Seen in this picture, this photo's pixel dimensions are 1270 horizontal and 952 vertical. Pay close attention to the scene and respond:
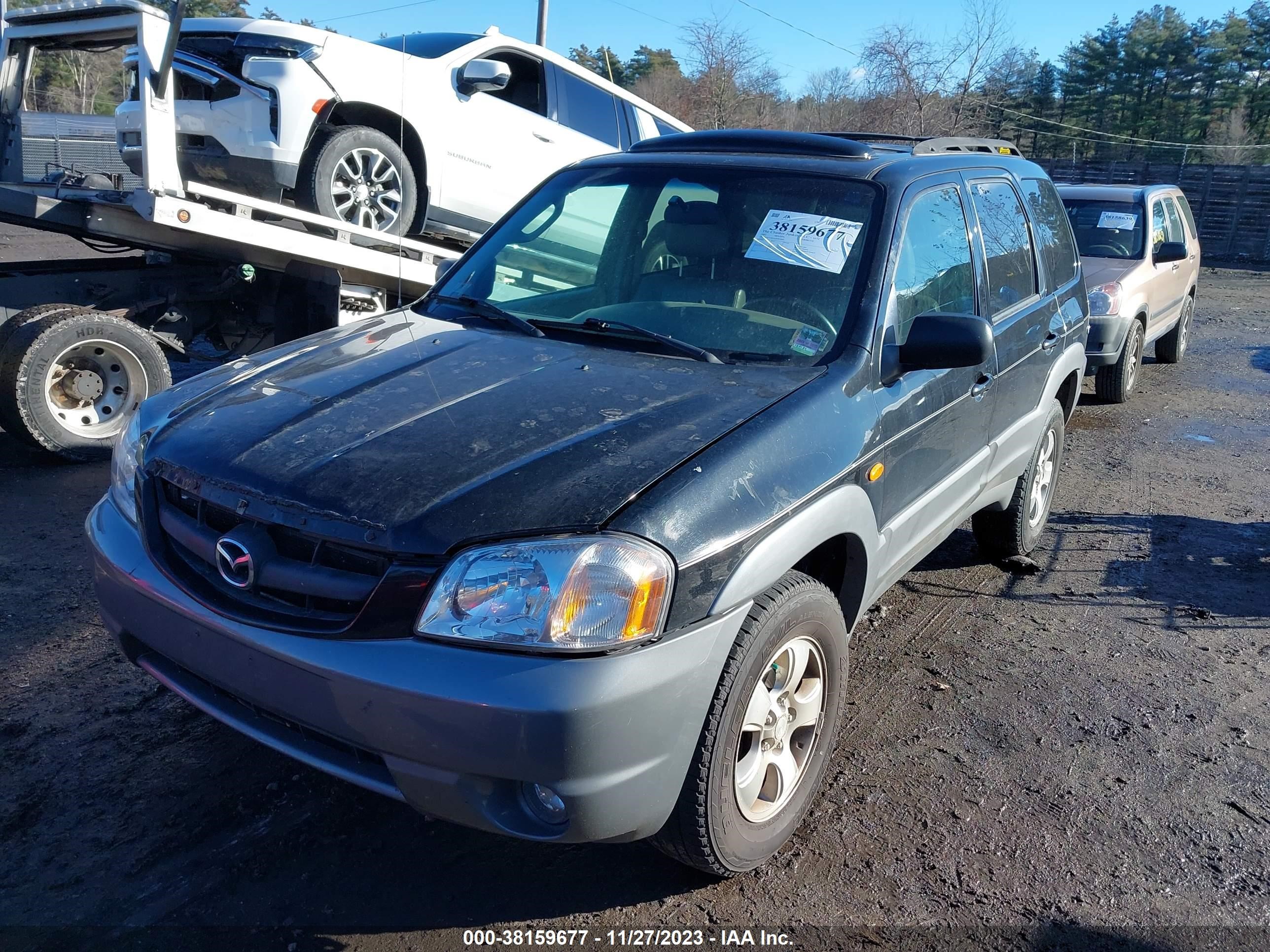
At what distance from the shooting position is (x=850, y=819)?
300 cm

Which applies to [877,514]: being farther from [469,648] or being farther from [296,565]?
[296,565]

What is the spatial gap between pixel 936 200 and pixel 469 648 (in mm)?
2481

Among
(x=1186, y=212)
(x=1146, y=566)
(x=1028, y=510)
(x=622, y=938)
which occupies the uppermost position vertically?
(x=1186, y=212)

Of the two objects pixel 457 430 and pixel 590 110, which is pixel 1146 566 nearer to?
pixel 457 430

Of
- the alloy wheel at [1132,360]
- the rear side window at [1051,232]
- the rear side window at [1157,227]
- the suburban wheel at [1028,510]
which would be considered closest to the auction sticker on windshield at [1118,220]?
the rear side window at [1157,227]

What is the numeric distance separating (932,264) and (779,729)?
1.75 meters

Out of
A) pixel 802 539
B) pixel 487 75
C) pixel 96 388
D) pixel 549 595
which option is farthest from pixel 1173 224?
pixel 549 595

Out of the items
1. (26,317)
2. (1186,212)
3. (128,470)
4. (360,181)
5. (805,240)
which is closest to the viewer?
(128,470)

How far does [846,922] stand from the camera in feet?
8.49

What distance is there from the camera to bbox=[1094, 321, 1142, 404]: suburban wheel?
8.78 meters

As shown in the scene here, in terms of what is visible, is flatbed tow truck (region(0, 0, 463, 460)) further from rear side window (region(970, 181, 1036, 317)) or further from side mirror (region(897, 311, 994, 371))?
side mirror (region(897, 311, 994, 371))

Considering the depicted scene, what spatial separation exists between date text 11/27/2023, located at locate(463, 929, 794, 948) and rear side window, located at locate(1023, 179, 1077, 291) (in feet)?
11.0

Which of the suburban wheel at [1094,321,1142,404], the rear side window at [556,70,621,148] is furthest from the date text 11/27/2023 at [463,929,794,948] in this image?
the suburban wheel at [1094,321,1142,404]

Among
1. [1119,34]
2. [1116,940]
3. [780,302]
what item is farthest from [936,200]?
[1119,34]
